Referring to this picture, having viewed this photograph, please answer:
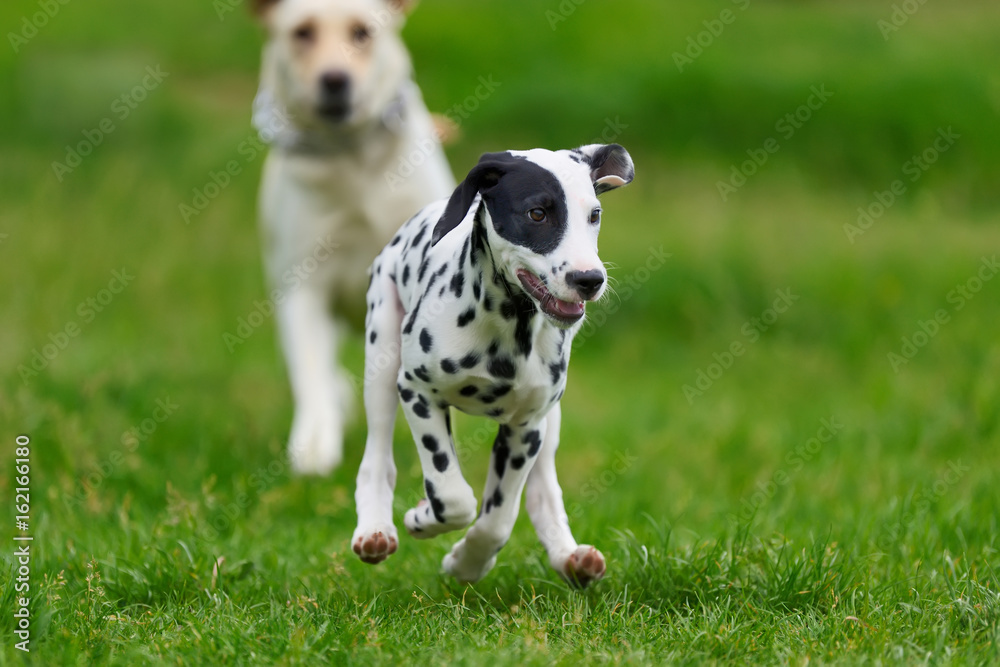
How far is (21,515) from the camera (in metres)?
5.40

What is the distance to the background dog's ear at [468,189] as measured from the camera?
11.3 ft

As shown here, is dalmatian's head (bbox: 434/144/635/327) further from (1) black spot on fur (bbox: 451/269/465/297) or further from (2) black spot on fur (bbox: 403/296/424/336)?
(2) black spot on fur (bbox: 403/296/424/336)

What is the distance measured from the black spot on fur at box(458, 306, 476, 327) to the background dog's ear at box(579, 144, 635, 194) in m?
0.50

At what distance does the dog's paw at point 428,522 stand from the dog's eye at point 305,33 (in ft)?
11.4

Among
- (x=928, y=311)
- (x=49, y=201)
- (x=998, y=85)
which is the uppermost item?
(x=998, y=85)

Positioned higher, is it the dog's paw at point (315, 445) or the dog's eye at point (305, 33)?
the dog's eye at point (305, 33)

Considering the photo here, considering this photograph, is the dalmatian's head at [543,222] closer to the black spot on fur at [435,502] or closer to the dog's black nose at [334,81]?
the black spot on fur at [435,502]

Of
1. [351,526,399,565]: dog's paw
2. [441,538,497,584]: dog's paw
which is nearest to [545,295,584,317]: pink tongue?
[351,526,399,565]: dog's paw

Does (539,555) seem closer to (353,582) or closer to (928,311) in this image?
(353,582)

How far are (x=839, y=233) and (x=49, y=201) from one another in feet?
25.9

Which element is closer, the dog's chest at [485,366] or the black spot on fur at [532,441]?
the dog's chest at [485,366]

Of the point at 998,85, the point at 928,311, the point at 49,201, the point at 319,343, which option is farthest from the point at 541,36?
the point at 319,343

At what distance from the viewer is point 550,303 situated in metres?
3.38

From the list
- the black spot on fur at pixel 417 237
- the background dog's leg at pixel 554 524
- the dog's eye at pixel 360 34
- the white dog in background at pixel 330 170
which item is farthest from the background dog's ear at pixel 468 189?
the dog's eye at pixel 360 34
